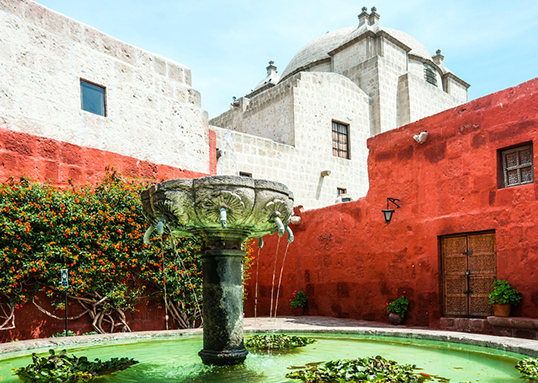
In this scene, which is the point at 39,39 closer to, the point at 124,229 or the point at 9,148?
the point at 9,148

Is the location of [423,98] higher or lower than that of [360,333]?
higher

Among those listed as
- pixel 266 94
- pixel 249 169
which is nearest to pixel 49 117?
pixel 249 169

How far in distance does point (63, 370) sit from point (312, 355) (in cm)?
193

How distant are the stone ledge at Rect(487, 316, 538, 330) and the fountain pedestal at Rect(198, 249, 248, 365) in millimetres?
4094

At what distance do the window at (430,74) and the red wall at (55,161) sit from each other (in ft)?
47.2

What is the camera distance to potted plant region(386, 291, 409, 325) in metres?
7.68

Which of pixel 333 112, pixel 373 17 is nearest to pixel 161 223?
pixel 333 112

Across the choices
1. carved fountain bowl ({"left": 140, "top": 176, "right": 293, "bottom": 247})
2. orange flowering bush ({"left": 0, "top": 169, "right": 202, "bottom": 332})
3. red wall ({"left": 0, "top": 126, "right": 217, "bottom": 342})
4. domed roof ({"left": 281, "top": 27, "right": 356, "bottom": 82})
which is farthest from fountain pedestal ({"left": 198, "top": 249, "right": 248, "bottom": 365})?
domed roof ({"left": 281, "top": 27, "right": 356, "bottom": 82})

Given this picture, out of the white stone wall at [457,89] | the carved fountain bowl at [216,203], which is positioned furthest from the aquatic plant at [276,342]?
the white stone wall at [457,89]

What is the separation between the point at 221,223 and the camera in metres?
3.22

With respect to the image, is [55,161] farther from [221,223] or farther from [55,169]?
[221,223]

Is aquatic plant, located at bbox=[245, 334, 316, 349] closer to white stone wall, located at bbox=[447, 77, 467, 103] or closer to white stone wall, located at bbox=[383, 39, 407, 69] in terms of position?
white stone wall, located at bbox=[383, 39, 407, 69]

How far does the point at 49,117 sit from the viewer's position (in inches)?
245

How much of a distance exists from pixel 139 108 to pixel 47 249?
2791 mm
